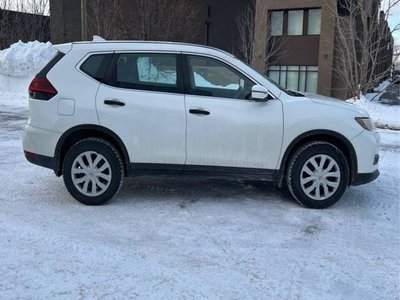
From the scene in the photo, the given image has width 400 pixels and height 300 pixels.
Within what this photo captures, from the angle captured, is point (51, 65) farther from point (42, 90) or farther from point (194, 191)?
point (194, 191)

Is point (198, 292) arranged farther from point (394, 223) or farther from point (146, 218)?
point (394, 223)

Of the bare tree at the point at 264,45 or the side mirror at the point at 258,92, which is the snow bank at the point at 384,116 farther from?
the bare tree at the point at 264,45

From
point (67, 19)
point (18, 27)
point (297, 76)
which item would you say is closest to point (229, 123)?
point (297, 76)

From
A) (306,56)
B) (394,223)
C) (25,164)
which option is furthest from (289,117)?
(306,56)

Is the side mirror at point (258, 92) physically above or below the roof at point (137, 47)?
below

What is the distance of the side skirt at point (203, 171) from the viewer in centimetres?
538

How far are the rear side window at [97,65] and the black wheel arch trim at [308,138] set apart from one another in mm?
2268

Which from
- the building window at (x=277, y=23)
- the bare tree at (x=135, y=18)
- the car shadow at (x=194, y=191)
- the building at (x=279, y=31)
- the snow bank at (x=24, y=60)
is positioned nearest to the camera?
the car shadow at (x=194, y=191)

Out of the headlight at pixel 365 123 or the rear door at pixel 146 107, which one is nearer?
the rear door at pixel 146 107

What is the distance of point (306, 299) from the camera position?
3.43 m

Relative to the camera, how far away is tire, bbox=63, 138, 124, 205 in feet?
17.4

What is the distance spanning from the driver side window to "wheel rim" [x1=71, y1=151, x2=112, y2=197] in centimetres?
129

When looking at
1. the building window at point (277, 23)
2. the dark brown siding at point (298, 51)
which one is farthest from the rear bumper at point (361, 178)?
the building window at point (277, 23)

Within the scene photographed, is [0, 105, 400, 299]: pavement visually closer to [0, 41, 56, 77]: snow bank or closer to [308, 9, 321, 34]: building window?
[0, 41, 56, 77]: snow bank
